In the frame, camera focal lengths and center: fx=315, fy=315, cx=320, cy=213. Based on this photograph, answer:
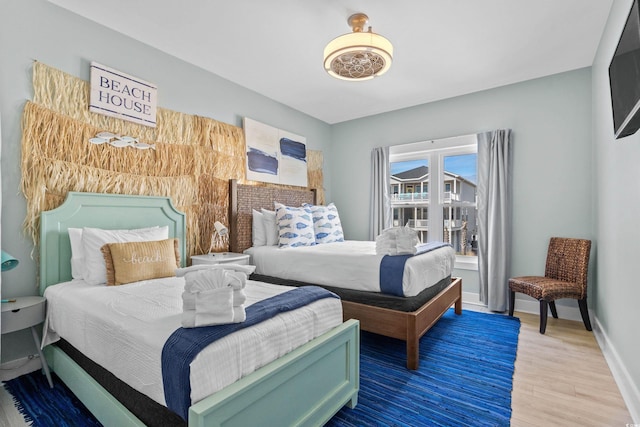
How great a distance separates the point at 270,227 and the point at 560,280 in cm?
313

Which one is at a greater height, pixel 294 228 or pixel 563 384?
pixel 294 228

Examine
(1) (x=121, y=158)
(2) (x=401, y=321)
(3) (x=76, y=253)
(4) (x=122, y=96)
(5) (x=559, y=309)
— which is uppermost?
(4) (x=122, y=96)

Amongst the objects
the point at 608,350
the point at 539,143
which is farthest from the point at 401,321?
the point at 539,143

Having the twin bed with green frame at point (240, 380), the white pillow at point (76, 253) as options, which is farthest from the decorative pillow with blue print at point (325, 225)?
the white pillow at point (76, 253)

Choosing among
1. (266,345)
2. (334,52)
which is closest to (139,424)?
(266,345)

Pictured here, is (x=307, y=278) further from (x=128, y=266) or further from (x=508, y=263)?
(x=508, y=263)

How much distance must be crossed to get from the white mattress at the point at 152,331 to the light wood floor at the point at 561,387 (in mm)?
644

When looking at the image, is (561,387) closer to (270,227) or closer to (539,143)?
(539,143)

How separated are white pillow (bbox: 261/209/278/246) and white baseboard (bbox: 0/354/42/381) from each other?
2.12m

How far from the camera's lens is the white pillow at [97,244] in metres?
2.18

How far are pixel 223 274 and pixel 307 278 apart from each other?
5.54 feet

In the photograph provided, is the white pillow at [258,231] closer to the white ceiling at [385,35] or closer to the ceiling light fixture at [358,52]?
the white ceiling at [385,35]

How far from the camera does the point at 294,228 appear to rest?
3.47 meters

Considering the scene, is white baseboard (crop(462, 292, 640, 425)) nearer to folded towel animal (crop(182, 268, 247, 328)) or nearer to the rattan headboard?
folded towel animal (crop(182, 268, 247, 328))
